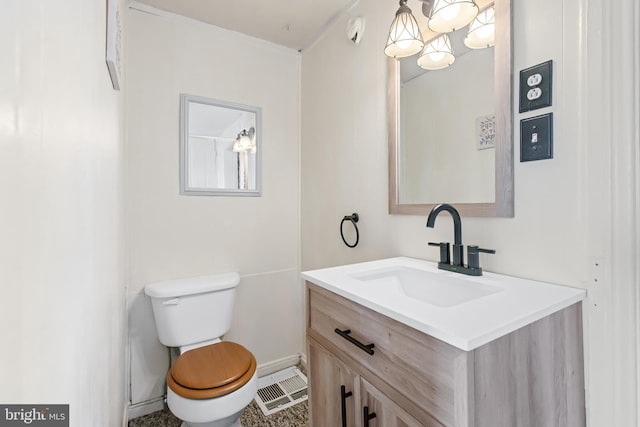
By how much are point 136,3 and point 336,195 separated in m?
1.57

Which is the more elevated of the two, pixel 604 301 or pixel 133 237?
pixel 133 237

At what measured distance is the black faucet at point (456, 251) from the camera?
100 centimetres

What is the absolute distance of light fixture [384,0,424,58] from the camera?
119 cm

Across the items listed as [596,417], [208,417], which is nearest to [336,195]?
[208,417]

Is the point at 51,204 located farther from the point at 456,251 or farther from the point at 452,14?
the point at 452,14

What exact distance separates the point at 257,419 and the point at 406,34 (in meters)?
2.04

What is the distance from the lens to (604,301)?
786 mm

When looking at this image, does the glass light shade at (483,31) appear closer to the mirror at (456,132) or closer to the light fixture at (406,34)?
the mirror at (456,132)

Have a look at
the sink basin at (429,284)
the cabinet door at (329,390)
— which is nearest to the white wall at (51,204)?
the cabinet door at (329,390)

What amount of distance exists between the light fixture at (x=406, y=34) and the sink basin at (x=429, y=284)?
0.90m

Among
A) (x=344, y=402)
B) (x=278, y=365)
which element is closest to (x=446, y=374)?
(x=344, y=402)

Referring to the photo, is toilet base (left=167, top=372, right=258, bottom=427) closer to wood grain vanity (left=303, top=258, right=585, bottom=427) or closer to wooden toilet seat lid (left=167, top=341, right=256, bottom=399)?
wooden toilet seat lid (left=167, top=341, right=256, bottom=399)

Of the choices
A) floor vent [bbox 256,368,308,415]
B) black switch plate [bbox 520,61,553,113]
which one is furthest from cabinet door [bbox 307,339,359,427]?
black switch plate [bbox 520,61,553,113]

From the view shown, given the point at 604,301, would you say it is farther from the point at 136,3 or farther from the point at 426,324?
the point at 136,3
